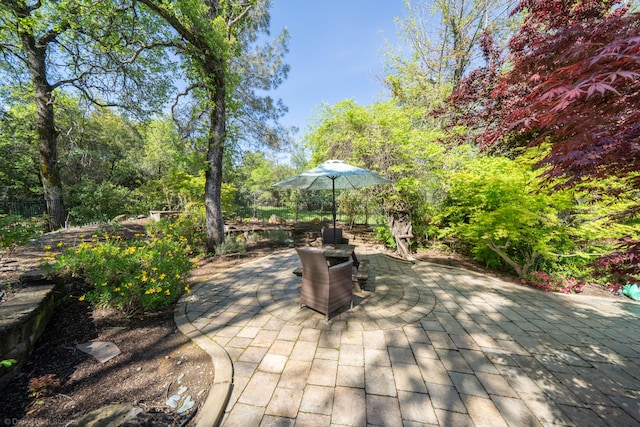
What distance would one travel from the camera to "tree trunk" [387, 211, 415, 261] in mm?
5930

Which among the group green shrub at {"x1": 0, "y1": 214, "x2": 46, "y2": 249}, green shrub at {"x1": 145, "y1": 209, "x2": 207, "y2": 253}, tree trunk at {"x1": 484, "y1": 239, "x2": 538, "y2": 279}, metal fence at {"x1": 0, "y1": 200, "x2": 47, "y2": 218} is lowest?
tree trunk at {"x1": 484, "y1": 239, "x2": 538, "y2": 279}

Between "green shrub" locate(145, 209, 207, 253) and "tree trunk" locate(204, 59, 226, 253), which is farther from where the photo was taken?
"tree trunk" locate(204, 59, 226, 253)

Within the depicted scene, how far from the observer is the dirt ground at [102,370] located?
5.28 ft

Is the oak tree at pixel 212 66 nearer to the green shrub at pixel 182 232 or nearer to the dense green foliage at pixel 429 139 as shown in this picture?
the dense green foliage at pixel 429 139

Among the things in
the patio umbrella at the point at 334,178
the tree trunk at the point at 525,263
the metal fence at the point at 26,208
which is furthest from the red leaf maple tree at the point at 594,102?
the metal fence at the point at 26,208

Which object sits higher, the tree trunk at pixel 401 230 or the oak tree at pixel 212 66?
the oak tree at pixel 212 66

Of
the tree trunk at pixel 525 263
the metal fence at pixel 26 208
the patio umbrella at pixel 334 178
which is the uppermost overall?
the patio umbrella at pixel 334 178

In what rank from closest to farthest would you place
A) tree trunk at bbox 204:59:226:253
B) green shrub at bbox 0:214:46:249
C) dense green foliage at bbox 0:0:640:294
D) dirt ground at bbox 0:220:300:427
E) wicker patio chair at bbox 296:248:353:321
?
dirt ground at bbox 0:220:300:427
dense green foliage at bbox 0:0:640:294
wicker patio chair at bbox 296:248:353:321
green shrub at bbox 0:214:46:249
tree trunk at bbox 204:59:226:253

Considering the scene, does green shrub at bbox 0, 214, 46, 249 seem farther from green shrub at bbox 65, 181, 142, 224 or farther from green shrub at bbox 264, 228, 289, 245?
green shrub at bbox 65, 181, 142, 224

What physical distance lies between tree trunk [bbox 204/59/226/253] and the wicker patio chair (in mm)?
4110

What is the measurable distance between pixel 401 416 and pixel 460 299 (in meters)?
2.54

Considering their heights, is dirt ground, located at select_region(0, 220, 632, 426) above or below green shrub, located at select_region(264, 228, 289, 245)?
below

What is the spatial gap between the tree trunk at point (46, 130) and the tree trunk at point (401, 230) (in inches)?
412

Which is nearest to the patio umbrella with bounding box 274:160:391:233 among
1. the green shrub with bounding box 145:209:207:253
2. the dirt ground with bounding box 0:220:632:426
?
the dirt ground with bounding box 0:220:632:426
